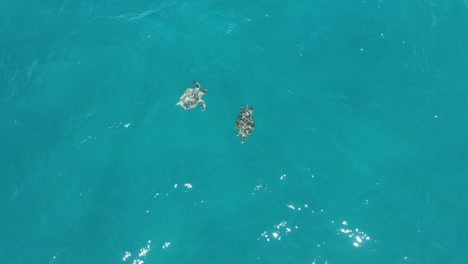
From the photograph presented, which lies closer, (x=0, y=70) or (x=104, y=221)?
(x=104, y=221)

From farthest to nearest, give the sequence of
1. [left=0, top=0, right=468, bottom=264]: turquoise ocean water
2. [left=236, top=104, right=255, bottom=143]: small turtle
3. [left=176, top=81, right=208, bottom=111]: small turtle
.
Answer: [left=176, top=81, right=208, bottom=111]: small turtle, [left=236, top=104, right=255, bottom=143]: small turtle, [left=0, top=0, right=468, bottom=264]: turquoise ocean water

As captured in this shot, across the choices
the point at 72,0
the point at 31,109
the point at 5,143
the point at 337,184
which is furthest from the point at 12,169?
the point at 337,184

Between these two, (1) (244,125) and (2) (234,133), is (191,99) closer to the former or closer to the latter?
(2) (234,133)

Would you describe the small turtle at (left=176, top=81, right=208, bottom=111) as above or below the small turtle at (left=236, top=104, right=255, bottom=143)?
above

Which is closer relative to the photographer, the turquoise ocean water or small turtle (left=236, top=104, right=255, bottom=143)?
the turquoise ocean water

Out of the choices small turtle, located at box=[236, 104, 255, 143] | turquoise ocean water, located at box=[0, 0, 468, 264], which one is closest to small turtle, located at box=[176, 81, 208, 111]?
turquoise ocean water, located at box=[0, 0, 468, 264]

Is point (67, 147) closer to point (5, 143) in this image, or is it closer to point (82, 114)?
point (82, 114)

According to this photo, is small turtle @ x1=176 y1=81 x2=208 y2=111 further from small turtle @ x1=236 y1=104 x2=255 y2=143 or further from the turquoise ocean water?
small turtle @ x1=236 y1=104 x2=255 y2=143

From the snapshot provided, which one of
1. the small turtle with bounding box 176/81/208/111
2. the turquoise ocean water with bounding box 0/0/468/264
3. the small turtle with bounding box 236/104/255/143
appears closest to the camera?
the turquoise ocean water with bounding box 0/0/468/264
